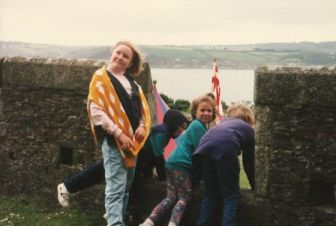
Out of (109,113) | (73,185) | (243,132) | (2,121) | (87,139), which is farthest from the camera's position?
(2,121)

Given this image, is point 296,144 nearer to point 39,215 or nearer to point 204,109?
point 204,109

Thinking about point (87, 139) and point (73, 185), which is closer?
point (73, 185)

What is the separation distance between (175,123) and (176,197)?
760 millimetres

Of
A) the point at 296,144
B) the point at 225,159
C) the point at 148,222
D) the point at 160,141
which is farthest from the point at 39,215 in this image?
the point at 296,144

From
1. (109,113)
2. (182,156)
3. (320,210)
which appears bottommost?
(320,210)

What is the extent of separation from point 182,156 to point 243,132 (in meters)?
0.65

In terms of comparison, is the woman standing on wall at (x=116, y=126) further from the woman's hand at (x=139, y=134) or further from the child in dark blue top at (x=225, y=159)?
the child in dark blue top at (x=225, y=159)

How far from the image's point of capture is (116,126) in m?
4.97

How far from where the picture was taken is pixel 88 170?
581 centimetres

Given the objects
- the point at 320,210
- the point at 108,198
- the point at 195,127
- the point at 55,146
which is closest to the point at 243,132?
the point at 195,127

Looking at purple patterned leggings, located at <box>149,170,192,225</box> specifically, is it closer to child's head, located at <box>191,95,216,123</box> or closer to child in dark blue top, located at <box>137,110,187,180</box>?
child in dark blue top, located at <box>137,110,187,180</box>

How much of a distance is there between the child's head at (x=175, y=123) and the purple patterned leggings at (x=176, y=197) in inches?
17.8

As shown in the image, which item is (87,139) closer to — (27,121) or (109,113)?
(27,121)

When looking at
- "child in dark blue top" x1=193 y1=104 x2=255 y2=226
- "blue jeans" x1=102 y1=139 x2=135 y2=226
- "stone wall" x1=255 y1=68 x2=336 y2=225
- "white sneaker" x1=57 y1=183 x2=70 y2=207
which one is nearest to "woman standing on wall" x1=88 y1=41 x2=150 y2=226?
"blue jeans" x1=102 y1=139 x2=135 y2=226
